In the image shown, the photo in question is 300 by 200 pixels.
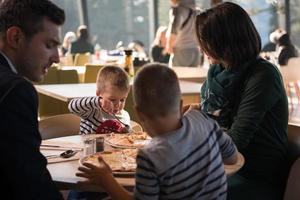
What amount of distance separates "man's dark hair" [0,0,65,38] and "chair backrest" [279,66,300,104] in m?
3.78

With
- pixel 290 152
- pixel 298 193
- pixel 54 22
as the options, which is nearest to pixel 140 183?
pixel 54 22

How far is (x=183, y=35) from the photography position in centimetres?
633

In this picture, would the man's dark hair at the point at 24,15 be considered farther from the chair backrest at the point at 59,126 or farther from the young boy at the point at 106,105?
the chair backrest at the point at 59,126

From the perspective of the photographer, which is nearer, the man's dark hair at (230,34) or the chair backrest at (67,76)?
the man's dark hair at (230,34)

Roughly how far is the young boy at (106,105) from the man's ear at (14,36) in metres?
0.82

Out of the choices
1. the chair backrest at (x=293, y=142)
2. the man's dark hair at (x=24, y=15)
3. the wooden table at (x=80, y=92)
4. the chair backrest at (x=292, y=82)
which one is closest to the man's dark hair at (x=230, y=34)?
the chair backrest at (x=293, y=142)

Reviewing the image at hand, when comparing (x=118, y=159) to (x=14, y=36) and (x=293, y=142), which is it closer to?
(x=14, y=36)

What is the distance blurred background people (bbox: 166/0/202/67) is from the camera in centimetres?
629

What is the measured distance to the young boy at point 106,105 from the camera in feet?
7.74

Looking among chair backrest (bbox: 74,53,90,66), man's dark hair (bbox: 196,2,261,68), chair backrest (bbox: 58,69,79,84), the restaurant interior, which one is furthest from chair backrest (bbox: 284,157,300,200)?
chair backrest (bbox: 74,53,90,66)

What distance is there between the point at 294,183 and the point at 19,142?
46.4 inches

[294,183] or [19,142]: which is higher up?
[19,142]

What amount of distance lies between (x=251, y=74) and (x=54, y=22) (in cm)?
92

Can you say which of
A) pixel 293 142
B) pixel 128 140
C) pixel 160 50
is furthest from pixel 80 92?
pixel 160 50
